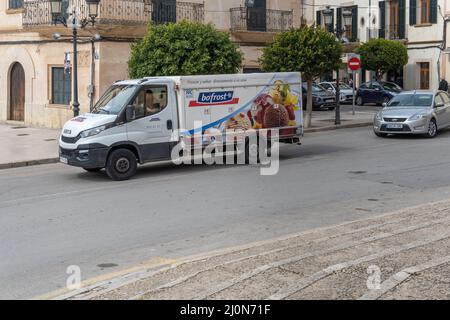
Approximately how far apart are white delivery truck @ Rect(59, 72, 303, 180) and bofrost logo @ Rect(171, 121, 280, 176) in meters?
0.07

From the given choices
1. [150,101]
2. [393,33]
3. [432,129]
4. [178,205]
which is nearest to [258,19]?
[432,129]

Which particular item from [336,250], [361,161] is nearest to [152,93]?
[361,161]

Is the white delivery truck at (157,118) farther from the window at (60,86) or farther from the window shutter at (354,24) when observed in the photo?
the window shutter at (354,24)

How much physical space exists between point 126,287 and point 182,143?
8.82m

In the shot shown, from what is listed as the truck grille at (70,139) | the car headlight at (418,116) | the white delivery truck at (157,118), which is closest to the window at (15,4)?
the white delivery truck at (157,118)

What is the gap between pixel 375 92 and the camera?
38531 millimetres

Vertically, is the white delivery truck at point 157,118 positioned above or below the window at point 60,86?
below

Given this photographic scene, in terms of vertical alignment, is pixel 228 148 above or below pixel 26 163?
above

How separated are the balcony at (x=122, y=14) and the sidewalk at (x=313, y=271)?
54.2 feet

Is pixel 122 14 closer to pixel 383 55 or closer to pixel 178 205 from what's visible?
pixel 178 205

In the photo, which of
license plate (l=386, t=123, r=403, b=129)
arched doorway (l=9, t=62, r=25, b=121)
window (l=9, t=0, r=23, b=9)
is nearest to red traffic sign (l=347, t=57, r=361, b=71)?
license plate (l=386, t=123, r=403, b=129)

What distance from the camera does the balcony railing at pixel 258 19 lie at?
89.7ft

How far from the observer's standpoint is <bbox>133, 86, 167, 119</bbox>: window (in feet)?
48.9

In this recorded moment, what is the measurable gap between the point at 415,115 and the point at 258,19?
888 cm
